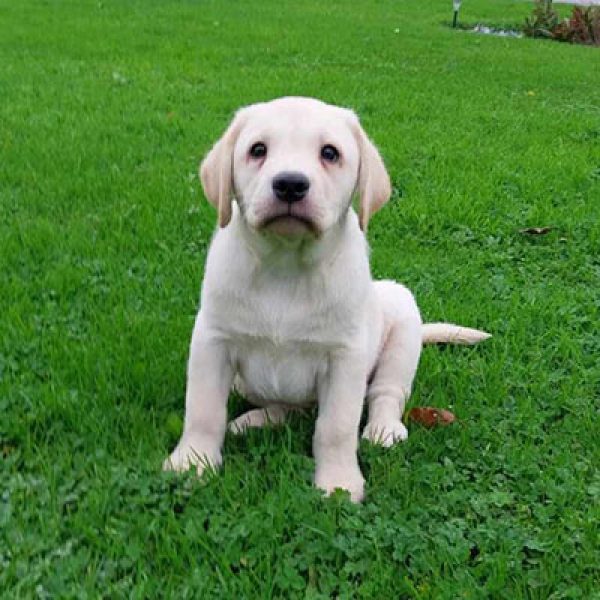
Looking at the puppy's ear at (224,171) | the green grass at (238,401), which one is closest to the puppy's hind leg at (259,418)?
the green grass at (238,401)

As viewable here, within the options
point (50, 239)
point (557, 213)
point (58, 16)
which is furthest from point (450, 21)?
point (50, 239)

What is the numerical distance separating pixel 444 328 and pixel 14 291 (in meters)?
1.87

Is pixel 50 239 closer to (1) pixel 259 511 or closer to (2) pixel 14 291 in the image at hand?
(2) pixel 14 291

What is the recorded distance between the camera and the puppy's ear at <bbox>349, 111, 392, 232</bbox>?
271 cm

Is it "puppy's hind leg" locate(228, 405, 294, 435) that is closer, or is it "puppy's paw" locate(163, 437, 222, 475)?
"puppy's paw" locate(163, 437, 222, 475)

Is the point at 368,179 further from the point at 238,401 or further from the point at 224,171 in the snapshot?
the point at 238,401

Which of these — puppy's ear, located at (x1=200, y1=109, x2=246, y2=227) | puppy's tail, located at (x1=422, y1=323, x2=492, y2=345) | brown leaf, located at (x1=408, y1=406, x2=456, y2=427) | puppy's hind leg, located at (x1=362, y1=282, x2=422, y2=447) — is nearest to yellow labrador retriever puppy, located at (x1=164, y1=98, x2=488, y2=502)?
puppy's ear, located at (x1=200, y1=109, x2=246, y2=227)

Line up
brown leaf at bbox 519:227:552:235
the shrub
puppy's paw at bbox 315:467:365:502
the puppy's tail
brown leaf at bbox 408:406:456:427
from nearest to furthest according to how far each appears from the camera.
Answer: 1. puppy's paw at bbox 315:467:365:502
2. brown leaf at bbox 408:406:456:427
3. the puppy's tail
4. brown leaf at bbox 519:227:552:235
5. the shrub

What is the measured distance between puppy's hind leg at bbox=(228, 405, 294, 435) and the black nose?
0.89 m

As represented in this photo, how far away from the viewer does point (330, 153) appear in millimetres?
2588

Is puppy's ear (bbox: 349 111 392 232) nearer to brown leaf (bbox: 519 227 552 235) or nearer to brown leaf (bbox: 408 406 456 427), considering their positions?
brown leaf (bbox: 408 406 456 427)

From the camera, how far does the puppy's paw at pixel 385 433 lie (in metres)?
2.94

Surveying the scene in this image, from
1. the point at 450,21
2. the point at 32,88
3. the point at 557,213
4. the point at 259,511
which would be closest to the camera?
the point at 259,511

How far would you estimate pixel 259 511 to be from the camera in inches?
98.9
